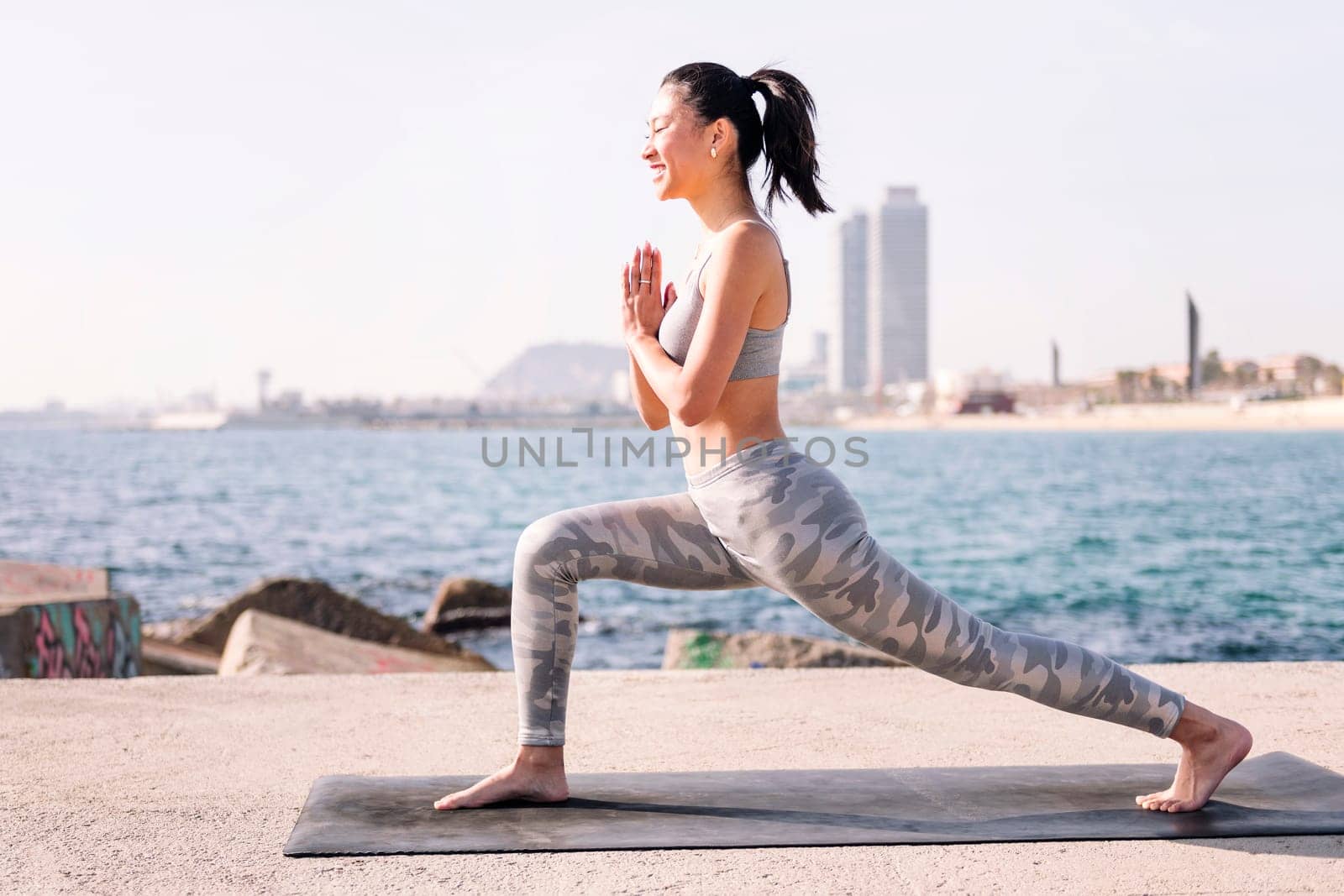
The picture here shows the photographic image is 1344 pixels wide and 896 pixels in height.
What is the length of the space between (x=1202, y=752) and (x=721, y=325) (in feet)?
5.02

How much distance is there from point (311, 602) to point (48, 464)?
73.0 m

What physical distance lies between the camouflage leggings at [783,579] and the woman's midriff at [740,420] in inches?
0.9

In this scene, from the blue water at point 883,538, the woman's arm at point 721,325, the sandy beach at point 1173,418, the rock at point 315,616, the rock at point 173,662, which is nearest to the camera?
the woman's arm at point 721,325

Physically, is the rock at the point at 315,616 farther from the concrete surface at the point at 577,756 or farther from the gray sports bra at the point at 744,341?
the gray sports bra at the point at 744,341

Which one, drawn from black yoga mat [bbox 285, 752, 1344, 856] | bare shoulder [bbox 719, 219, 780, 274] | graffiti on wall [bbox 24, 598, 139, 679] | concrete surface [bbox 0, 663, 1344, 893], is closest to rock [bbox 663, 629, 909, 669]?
concrete surface [bbox 0, 663, 1344, 893]

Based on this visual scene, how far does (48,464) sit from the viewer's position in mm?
75438

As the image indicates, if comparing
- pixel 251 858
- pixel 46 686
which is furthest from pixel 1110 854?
pixel 46 686

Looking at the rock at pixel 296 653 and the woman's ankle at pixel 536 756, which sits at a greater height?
the woman's ankle at pixel 536 756

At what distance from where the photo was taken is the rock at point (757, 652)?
6980 millimetres

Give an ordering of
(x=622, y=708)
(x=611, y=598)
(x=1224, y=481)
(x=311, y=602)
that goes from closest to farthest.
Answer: (x=622, y=708)
(x=311, y=602)
(x=611, y=598)
(x=1224, y=481)

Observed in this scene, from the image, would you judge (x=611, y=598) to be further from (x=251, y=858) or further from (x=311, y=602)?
(x=251, y=858)

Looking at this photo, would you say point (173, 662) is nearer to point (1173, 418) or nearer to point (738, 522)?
point (738, 522)

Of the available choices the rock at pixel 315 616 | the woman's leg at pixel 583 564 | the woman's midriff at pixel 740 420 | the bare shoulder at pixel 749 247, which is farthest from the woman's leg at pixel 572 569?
the rock at pixel 315 616

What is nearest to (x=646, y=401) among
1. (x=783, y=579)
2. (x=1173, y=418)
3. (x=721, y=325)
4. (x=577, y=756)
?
(x=721, y=325)
